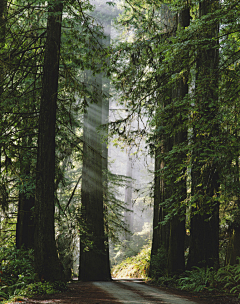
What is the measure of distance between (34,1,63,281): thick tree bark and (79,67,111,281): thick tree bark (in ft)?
10.6

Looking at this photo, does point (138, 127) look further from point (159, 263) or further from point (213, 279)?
point (159, 263)

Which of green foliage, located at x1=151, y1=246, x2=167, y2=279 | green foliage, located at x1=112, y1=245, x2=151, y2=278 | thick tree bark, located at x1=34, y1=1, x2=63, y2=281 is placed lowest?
green foliage, located at x1=112, y1=245, x2=151, y2=278

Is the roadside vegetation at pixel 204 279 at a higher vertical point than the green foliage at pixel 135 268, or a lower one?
higher

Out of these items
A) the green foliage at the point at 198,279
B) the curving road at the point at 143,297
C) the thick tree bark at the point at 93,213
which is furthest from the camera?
the thick tree bark at the point at 93,213

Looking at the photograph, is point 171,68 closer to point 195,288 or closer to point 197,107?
point 197,107

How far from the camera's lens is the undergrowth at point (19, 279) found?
5895mm

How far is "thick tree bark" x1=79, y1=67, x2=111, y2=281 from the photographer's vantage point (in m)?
10.8

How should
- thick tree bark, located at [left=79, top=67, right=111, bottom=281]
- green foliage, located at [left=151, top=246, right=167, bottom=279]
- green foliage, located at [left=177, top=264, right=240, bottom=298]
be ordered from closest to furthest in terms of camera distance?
green foliage, located at [left=177, top=264, right=240, bottom=298] → green foliage, located at [left=151, top=246, right=167, bottom=279] → thick tree bark, located at [left=79, top=67, right=111, bottom=281]

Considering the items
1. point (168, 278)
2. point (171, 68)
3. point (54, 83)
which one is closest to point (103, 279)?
point (168, 278)

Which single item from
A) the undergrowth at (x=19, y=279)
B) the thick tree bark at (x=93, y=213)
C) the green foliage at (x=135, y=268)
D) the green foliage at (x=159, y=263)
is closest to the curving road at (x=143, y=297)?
the undergrowth at (x=19, y=279)

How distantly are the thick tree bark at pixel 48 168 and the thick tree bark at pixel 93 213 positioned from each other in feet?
10.6

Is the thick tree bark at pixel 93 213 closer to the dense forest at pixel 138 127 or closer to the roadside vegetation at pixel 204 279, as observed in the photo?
the dense forest at pixel 138 127

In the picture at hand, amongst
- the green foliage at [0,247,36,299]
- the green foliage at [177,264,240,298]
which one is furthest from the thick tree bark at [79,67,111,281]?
the green foliage at [177,264,240,298]

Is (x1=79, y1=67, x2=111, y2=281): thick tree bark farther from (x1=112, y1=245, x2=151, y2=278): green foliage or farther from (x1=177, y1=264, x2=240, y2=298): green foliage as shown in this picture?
(x1=177, y1=264, x2=240, y2=298): green foliage
